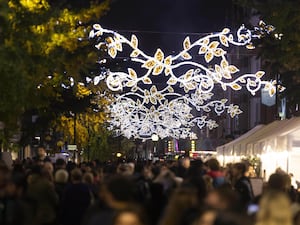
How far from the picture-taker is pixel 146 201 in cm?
1395

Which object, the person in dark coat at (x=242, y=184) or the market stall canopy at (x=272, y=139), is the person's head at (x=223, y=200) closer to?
the person in dark coat at (x=242, y=184)

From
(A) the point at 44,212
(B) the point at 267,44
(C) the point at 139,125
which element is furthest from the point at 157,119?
(A) the point at 44,212

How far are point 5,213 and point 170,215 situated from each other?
2380mm

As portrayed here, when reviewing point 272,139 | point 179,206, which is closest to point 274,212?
point 179,206

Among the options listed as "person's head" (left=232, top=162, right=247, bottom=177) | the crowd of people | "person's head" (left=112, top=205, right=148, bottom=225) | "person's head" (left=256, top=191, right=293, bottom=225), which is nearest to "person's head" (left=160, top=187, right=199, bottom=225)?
the crowd of people

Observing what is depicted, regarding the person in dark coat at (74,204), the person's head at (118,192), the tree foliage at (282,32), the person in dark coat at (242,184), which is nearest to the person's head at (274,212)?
the person's head at (118,192)

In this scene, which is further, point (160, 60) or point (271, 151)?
point (160, 60)

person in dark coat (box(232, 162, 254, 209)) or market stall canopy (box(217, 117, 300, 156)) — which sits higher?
market stall canopy (box(217, 117, 300, 156))

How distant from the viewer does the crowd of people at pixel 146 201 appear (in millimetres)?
8461

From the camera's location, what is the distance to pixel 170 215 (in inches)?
384

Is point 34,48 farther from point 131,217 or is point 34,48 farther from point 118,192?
point 131,217

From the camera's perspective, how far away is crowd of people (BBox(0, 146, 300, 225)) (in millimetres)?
8461

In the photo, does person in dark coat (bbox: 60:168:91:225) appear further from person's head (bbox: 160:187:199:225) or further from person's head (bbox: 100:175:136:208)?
person's head (bbox: 100:175:136:208)

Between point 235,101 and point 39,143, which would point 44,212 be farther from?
point 235,101
